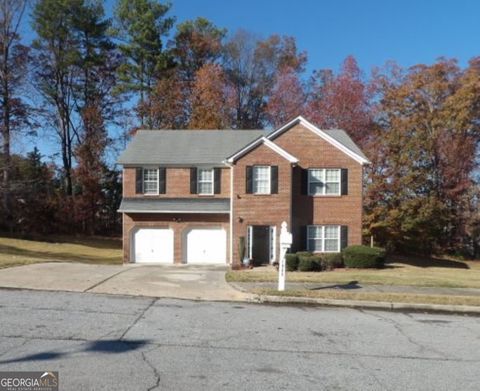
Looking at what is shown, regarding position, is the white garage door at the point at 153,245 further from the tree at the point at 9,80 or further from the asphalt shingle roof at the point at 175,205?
the tree at the point at 9,80

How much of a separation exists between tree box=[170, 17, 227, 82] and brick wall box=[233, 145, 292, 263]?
1044 inches

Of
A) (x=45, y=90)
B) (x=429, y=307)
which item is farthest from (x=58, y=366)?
(x=45, y=90)

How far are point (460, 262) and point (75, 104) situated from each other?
38.1 m

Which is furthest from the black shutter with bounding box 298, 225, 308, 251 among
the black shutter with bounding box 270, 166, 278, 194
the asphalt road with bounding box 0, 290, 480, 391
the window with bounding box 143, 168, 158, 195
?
the asphalt road with bounding box 0, 290, 480, 391

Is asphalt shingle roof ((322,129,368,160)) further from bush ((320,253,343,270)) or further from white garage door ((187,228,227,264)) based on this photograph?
white garage door ((187,228,227,264))

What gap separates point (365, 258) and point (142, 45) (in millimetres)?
33951

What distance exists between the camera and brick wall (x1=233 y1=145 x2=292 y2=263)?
2458cm

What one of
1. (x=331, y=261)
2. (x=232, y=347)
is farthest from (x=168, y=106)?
(x=232, y=347)

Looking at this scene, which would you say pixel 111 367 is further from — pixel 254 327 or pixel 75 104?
pixel 75 104

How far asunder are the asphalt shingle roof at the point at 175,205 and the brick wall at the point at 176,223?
0.49 metres

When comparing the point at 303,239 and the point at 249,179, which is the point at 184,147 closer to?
the point at 249,179

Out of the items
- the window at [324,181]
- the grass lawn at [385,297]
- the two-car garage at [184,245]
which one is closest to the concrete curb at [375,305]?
the grass lawn at [385,297]

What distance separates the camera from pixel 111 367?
654 centimetres

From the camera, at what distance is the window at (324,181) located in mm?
25781
